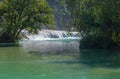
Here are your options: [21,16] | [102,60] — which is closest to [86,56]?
[102,60]

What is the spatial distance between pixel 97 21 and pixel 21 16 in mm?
26869

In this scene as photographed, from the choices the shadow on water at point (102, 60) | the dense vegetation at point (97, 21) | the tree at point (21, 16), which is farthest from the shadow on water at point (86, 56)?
the tree at point (21, 16)

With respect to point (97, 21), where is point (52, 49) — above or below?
below

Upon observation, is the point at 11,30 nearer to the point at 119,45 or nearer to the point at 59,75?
the point at 119,45

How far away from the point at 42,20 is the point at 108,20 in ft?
87.9

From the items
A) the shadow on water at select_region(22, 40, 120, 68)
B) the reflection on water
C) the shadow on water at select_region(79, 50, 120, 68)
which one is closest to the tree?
the reflection on water

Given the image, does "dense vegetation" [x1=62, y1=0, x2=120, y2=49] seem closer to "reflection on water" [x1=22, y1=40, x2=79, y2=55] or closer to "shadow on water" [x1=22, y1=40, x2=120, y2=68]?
"reflection on water" [x1=22, y1=40, x2=79, y2=55]

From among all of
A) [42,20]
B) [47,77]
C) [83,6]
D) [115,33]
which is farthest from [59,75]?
[42,20]

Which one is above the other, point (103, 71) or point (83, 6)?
point (83, 6)

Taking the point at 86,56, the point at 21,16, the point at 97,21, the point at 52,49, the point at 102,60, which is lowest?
the point at 52,49

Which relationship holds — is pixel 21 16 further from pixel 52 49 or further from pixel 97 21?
pixel 97 21

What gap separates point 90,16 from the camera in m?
44.6

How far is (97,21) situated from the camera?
42469mm

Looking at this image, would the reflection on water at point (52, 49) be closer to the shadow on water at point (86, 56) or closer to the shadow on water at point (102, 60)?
the shadow on water at point (86, 56)
